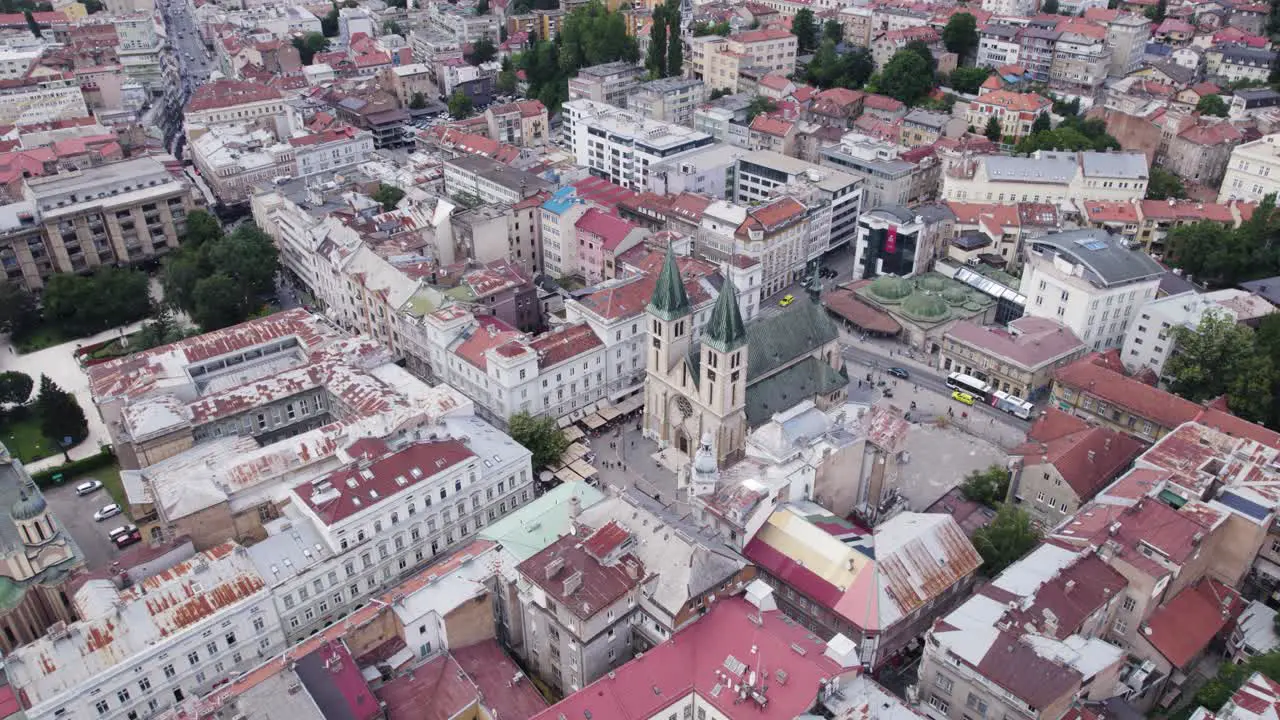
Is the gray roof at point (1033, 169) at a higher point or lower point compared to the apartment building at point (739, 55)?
lower

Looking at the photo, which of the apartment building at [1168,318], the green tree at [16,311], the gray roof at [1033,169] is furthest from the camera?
the gray roof at [1033,169]

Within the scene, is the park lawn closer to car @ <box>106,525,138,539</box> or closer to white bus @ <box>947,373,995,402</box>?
car @ <box>106,525,138,539</box>

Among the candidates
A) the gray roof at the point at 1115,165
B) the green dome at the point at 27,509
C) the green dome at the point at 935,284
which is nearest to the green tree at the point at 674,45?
the gray roof at the point at 1115,165

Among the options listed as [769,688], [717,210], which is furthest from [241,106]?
[769,688]

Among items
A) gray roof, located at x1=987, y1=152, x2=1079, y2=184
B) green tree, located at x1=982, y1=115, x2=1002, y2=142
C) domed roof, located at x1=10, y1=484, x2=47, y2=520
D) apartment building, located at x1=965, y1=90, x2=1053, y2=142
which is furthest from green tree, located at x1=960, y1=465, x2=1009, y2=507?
apartment building, located at x1=965, y1=90, x2=1053, y2=142

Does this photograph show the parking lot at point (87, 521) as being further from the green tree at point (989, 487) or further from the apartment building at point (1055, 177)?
the apartment building at point (1055, 177)

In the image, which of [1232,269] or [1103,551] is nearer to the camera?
[1103,551]

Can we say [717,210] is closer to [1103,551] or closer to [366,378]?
[366,378]
